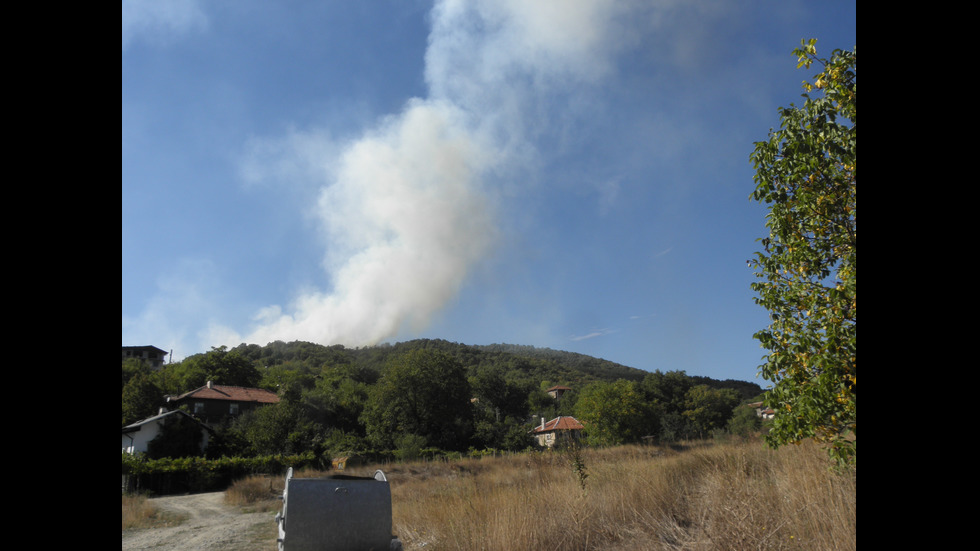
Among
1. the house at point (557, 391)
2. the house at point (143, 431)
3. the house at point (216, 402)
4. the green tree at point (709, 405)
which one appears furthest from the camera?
the house at point (557, 391)

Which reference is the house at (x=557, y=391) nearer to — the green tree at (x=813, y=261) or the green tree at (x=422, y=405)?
the green tree at (x=422, y=405)

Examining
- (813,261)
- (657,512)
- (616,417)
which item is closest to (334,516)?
(657,512)

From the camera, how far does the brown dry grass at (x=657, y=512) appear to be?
13.5 feet

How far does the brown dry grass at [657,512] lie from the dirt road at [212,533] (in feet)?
11.0

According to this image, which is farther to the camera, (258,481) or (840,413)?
(258,481)

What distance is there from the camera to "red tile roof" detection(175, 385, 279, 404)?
45.2 meters

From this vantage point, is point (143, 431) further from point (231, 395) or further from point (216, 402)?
point (231, 395)

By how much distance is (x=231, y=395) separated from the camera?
47.2 meters

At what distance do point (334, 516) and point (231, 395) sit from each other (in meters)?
47.8

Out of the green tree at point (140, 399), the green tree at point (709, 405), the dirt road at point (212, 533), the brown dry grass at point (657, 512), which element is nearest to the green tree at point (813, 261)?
the brown dry grass at point (657, 512)
